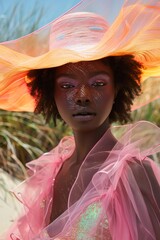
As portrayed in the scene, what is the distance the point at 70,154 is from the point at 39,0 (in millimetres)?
3653

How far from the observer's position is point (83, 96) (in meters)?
2.15

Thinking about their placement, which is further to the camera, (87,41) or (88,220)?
(87,41)

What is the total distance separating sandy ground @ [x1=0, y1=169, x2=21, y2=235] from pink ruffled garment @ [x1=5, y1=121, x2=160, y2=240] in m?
2.47

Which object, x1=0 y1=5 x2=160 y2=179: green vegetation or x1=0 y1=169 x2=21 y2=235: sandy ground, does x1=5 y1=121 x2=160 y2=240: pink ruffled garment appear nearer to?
x1=0 y1=169 x2=21 y2=235: sandy ground

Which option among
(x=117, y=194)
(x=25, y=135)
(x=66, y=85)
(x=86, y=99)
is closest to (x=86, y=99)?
(x=86, y=99)

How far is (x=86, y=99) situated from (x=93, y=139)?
0.19m

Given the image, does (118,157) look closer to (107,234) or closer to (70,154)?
(107,234)

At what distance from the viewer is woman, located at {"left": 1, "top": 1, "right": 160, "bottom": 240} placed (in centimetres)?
200

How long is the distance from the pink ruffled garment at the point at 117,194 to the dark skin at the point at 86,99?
0.25 feet

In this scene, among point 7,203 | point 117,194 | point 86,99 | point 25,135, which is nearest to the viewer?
point 117,194

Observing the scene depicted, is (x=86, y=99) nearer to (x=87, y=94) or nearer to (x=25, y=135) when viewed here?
(x=87, y=94)

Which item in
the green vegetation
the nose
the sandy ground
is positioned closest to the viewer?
the nose

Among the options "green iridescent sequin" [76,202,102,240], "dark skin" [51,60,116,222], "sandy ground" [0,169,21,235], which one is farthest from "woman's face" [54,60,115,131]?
"sandy ground" [0,169,21,235]

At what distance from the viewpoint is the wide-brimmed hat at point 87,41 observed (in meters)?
2.02
